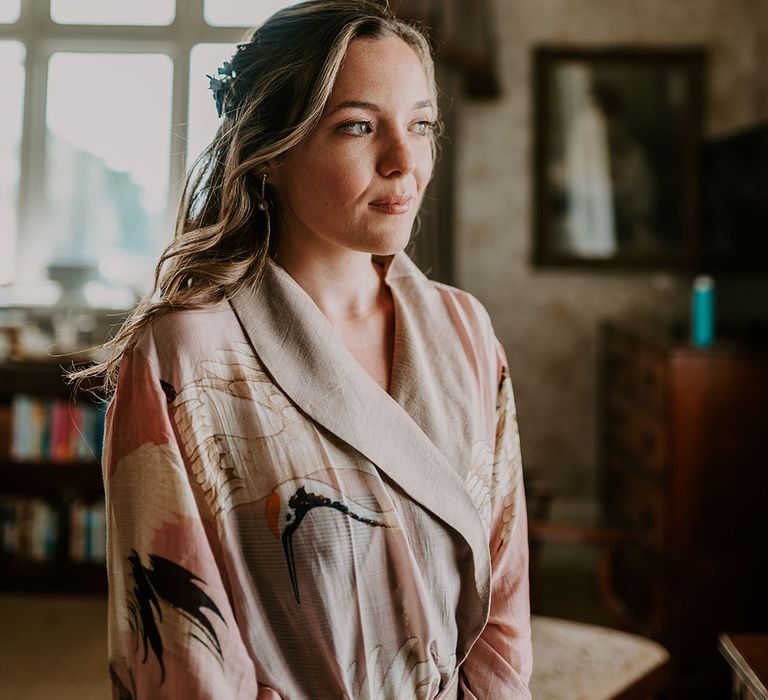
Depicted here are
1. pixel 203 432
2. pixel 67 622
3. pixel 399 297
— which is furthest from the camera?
pixel 67 622

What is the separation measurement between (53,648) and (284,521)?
242 centimetres

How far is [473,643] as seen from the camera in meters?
1.18

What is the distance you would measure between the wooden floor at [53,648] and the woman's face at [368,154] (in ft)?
7.08

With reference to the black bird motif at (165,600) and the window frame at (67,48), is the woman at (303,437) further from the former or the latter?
the window frame at (67,48)

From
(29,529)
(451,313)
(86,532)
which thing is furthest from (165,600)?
(29,529)

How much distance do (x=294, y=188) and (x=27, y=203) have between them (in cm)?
375

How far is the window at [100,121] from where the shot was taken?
173 inches

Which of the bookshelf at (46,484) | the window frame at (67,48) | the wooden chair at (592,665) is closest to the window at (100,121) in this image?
the window frame at (67,48)

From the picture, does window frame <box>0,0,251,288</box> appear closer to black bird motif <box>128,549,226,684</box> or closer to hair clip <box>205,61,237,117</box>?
hair clip <box>205,61,237,117</box>

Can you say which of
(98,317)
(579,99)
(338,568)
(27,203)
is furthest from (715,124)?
(338,568)

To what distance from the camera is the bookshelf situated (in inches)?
140

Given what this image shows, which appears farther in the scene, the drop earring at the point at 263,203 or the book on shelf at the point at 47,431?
the book on shelf at the point at 47,431

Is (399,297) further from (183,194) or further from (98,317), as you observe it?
(98,317)

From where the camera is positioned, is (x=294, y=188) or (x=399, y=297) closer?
(x=294, y=188)
